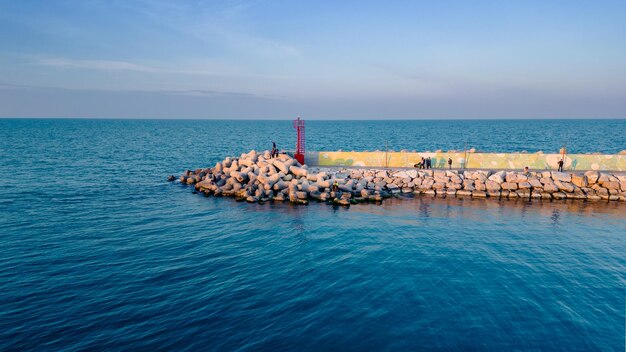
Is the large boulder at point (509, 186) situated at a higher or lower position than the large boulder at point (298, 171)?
lower

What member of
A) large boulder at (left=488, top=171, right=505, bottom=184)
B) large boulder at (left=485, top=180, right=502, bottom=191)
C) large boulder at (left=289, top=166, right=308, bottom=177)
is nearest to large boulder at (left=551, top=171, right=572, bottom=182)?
large boulder at (left=488, top=171, right=505, bottom=184)

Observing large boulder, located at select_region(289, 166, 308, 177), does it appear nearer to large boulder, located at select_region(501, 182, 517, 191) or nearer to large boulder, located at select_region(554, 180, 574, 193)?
large boulder, located at select_region(501, 182, 517, 191)

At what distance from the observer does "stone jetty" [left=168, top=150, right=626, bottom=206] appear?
30703mm

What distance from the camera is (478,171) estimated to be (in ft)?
111

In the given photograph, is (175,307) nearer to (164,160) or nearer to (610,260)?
(610,260)

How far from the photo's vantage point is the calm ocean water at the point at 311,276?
11891 mm

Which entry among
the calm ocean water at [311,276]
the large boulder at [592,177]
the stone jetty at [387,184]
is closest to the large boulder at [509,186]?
the stone jetty at [387,184]

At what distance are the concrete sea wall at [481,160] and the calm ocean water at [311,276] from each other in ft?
19.5

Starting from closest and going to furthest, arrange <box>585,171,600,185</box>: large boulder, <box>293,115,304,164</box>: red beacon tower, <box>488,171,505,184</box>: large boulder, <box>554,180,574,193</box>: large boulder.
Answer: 1. <box>554,180,574,193</box>: large boulder
2. <box>585,171,600,185</box>: large boulder
3. <box>488,171,505,184</box>: large boulder
4. <box>293,115,304,164</box>: red beacon tower

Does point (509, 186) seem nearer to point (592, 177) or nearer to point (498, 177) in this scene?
point (498, 177)

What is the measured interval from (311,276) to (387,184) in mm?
18842

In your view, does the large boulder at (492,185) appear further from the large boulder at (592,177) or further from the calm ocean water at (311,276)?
the large boulder at (592,177)

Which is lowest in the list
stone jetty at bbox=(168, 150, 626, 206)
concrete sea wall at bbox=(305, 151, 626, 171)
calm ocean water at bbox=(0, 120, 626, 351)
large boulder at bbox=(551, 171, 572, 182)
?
calm ocean water at bbox=(0, 120, 626, 351)

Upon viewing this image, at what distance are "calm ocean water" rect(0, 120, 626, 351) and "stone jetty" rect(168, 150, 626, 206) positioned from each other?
224cm
